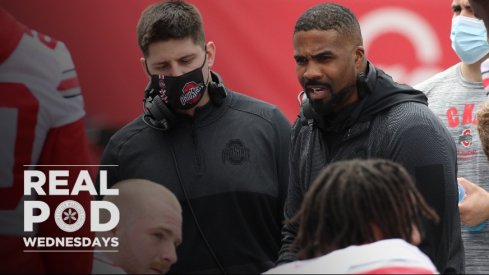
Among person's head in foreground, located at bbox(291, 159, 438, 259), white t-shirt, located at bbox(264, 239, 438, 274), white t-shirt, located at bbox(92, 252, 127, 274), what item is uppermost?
person's head in foreground, located at bbox(291, 159, 438, 259)

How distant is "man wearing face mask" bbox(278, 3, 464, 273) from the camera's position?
3131mm

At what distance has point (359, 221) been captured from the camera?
7.76ft

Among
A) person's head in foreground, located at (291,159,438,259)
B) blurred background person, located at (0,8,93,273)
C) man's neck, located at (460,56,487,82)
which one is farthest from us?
man's neck, located at (460,56,487,82)

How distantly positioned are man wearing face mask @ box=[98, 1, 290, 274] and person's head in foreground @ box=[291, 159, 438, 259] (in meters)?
0.94

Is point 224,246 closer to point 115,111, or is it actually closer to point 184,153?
point 184,153

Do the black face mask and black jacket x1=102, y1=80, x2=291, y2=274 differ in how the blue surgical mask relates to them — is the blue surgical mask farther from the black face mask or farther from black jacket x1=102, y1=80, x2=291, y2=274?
the black face mask

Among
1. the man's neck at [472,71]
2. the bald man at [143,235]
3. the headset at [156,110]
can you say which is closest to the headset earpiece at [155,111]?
the headset at [156,110]

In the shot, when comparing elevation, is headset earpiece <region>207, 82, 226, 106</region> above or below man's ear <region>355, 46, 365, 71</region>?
below

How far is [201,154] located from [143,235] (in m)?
0.75

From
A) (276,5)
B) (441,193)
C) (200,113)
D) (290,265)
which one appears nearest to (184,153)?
(200,113)

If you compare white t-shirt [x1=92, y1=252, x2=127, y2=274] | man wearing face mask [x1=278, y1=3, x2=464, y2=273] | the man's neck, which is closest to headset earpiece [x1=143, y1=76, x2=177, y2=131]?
man wearing face mask [x1=278, y1=3, x2=464, y2=273]

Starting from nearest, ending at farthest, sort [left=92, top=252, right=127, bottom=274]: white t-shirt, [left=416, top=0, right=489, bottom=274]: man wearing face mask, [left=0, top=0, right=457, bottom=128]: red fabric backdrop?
1. [left=92, top=252, right=127, bottom=274]: white t-shirt
2. [left=0, top=0, right=457, bottom=128]: red fabric backdrop
3. [left=416, top=0, right=489, bottom=274]: man wearing face mask

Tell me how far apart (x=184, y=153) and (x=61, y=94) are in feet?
2.21

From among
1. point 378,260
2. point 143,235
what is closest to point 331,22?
point 143,235
